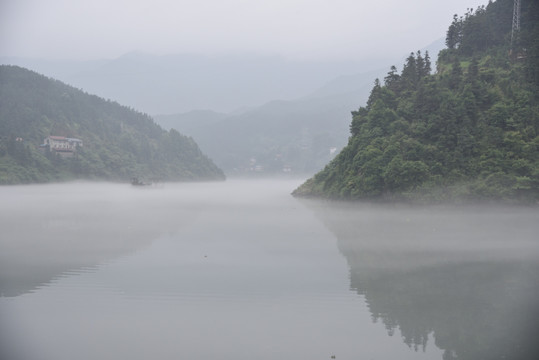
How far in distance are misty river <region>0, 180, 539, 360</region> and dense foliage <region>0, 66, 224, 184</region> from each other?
9357 cm

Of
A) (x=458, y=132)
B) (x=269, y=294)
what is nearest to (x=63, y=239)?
(x=269, y=294)

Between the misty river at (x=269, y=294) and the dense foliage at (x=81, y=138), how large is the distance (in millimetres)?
93575

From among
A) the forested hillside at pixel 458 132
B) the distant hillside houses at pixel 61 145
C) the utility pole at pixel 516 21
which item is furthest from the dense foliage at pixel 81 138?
the utility pole at pixel 516 21

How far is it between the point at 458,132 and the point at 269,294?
3543 cm

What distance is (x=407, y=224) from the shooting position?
109 feet

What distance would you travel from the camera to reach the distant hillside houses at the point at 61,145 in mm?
123812

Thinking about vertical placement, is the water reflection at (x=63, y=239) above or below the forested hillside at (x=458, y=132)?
below

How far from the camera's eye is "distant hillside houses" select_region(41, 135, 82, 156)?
124 meters

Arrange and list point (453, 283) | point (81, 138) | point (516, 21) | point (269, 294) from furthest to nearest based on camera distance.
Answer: point (81, 138)
point (516, 21)
point (453, 283)
point (269, 294)

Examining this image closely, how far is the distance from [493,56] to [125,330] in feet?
182

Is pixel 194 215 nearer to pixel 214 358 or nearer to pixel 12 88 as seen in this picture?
pixel 214 358

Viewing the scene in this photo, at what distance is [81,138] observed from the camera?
458ft

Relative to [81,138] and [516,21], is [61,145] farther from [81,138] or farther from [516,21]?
[516,21]

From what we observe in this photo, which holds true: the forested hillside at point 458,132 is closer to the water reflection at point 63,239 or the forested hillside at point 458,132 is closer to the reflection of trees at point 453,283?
the reflection of trees at point 453,283
